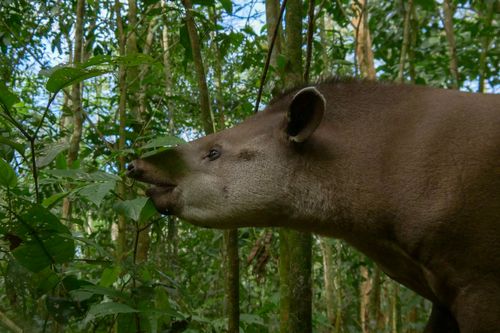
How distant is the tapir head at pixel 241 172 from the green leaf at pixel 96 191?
590mm

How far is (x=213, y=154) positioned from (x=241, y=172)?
8.1 inches

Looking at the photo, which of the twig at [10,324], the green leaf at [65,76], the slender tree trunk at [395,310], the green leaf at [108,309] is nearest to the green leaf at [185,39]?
the green leaf at [65,76]

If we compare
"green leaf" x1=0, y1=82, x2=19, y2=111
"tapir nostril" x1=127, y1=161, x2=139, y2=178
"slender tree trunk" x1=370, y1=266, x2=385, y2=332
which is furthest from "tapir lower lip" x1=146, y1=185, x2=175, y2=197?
"slender tree trunk" x1=370, y1=266, x2=385, y2=332

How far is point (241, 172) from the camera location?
11.1 ft

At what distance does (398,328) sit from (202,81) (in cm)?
396

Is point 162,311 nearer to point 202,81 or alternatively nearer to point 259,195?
point 259,195

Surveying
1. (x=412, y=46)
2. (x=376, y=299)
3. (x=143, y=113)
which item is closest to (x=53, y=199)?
(x=143, y=113)

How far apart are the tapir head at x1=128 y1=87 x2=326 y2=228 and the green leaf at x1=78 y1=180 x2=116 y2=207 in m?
0.59

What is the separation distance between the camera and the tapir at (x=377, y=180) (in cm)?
265

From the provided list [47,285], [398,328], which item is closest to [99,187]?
[47,285]

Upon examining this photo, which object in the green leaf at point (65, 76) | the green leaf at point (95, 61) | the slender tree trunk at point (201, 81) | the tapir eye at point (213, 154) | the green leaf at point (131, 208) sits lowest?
the green leaf at point (131, 208)

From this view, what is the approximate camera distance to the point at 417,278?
3.06 meters

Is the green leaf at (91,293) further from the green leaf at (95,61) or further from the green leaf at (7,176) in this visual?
the green leaf at (95,61)

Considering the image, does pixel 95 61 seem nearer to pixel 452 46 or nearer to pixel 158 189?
pixel 158 189
